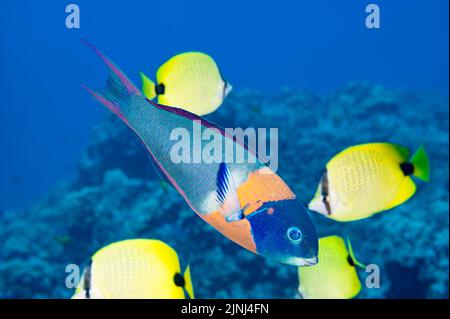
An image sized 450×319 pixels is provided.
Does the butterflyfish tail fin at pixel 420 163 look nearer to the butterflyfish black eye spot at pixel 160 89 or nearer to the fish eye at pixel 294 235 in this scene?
the fish eye at pixel 294 235

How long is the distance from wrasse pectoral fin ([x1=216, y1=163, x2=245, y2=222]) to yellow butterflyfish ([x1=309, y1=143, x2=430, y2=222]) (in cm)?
88

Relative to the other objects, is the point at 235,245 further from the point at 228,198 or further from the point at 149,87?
the point at 228,198

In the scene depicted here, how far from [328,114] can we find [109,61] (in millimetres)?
11358

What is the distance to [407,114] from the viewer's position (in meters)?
11.8

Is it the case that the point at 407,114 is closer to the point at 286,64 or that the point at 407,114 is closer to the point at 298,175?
the point at 298,175

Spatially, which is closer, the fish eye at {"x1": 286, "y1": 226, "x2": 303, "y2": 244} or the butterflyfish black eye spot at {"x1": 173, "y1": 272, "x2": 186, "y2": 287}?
the fish eye at {"x1": 286, "y1": 226, "x2": 303, "y2": 244}

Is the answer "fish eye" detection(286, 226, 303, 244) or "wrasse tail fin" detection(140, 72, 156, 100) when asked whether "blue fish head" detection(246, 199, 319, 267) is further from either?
"wrasse tail fin" detection(140, 72, 156, 100)

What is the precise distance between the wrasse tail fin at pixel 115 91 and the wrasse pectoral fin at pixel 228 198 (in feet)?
1.10

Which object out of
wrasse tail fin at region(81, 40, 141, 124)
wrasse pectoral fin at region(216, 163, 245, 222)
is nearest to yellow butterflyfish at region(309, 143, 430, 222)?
wrasse pectoral fin at region(216, 163, 245, 222)

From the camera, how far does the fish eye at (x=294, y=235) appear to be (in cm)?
87

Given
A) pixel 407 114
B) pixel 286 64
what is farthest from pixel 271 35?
pixel 407 114

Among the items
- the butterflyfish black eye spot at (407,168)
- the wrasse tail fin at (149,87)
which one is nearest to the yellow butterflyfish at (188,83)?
the wrasse tail fin at (149,87)

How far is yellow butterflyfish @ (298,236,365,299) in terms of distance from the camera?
6.17 ft

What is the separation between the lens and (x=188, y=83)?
1.99 metres
